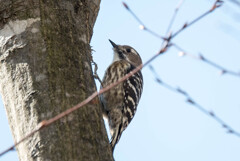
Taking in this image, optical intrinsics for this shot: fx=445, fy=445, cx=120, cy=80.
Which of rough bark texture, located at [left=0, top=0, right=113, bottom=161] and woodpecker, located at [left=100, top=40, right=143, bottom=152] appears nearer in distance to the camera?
rough bark texture, located at [left=0, top=0, right=113, bottom=161]

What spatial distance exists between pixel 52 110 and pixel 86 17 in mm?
1520

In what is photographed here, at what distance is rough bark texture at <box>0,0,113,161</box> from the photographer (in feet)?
10.3

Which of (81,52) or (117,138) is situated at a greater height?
(81,52)

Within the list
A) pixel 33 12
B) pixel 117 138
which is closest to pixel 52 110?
pixel 33 12

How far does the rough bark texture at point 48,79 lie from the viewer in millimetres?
3125

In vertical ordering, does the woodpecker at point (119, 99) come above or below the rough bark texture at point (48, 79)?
below

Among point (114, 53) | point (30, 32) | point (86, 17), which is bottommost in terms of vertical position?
point (114, 53)

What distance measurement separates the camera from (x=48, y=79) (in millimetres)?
3395

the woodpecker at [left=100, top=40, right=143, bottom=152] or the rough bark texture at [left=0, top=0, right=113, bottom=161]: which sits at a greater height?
the rough bark texture at [left=0, top=0, right=113, bottom=161]

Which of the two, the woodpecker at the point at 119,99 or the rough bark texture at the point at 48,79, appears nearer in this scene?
the rough bark texture at the point at 48,79

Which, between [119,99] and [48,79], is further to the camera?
[119,99]

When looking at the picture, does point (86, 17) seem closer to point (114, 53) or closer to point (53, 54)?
point (53, 54)

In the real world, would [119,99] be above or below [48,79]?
below

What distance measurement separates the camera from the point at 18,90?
11.2ft
